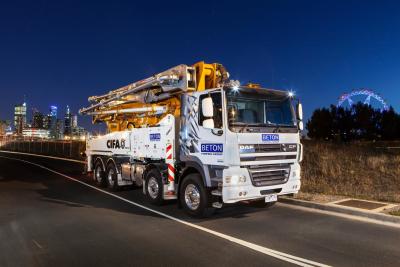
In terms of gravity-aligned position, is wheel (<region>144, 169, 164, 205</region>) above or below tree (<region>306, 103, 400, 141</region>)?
below

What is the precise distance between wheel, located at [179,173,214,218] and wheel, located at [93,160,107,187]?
6.61 meters

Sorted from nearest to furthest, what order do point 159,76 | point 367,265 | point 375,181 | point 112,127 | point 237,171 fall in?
point 367,265 → point 237,171 → point 159,76 → point 375,181 → point 112,127

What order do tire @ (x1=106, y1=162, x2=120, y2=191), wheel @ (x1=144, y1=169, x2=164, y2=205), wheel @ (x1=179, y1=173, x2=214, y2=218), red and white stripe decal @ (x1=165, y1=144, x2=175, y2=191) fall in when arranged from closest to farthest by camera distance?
wheel @ (x1=179, y1=173, x2=214, y2=218)
red and white stripe decal @ (x1=165, y1=144, x2=175, y2=191)
wheel @ (x1=144, y1=169, x2=164, y2=205)
tire @ (x1=106, y1=162, x2=120, y2=191)

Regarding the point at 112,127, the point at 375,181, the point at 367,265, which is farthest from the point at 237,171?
the point at 112,127

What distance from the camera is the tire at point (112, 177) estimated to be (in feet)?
46.3

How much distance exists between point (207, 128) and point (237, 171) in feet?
3.98

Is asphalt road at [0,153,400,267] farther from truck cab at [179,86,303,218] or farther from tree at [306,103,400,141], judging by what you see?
tree at [306,103,400,141]

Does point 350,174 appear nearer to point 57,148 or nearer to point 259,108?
point 259,108

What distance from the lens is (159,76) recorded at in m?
11.5

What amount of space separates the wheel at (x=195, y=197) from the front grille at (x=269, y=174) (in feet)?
3.81

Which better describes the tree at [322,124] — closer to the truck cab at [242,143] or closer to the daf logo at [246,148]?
the truck cab at [242,143]

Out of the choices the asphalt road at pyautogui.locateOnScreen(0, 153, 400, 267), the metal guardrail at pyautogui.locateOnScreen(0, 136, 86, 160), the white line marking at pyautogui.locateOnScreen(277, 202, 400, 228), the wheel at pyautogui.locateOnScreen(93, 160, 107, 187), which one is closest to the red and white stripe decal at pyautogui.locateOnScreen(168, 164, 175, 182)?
the asphalt road at pyautogui.locateOnScreen(0, 153, 400, 267)

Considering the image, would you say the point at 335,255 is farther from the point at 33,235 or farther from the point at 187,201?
the point at 33,235

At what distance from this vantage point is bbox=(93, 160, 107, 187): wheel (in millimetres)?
15450
